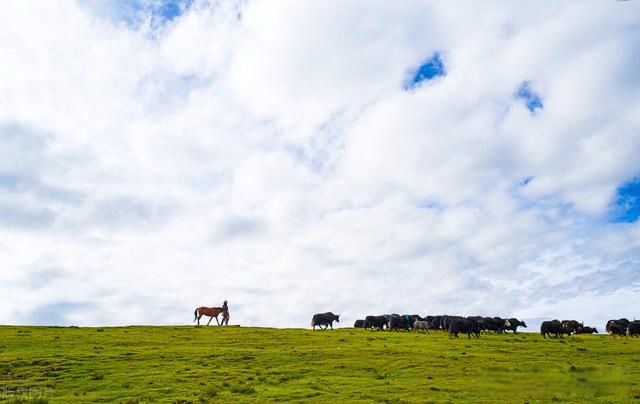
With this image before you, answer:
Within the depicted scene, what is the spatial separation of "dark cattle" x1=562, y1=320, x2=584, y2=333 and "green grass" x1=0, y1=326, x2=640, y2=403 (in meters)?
11.2

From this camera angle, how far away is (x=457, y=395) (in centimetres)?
2405

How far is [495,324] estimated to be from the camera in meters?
57.7

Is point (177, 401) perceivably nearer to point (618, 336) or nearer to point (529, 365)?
point (529, 365)

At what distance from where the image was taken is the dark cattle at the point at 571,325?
5803cm

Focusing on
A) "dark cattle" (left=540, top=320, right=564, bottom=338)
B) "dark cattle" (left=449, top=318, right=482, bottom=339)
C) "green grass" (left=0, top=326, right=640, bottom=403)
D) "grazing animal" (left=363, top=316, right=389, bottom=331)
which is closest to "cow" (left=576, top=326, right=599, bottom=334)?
"dark cattle" (left=540, top=320, right=564, bottom=338)

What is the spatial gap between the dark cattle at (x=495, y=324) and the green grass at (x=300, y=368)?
455 inches

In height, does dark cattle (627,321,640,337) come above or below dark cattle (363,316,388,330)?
below

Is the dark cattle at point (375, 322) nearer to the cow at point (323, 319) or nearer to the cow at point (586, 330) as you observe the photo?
the cow at point (323, 319)

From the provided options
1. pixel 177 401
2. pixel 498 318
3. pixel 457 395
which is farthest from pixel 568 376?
pixel 498 318

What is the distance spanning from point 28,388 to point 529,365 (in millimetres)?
27804

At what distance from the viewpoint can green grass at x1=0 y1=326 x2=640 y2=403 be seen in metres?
24.3

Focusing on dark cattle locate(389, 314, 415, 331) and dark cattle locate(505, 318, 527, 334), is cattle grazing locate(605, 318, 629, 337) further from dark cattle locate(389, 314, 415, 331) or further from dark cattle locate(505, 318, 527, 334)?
dark cattle locate(389, 314, 415, 331)

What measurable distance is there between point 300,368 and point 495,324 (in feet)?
111

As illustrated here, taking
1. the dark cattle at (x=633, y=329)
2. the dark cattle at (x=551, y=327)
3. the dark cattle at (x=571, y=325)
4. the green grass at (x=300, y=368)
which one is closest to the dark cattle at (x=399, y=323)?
the green grass at (x=300, y=368)
